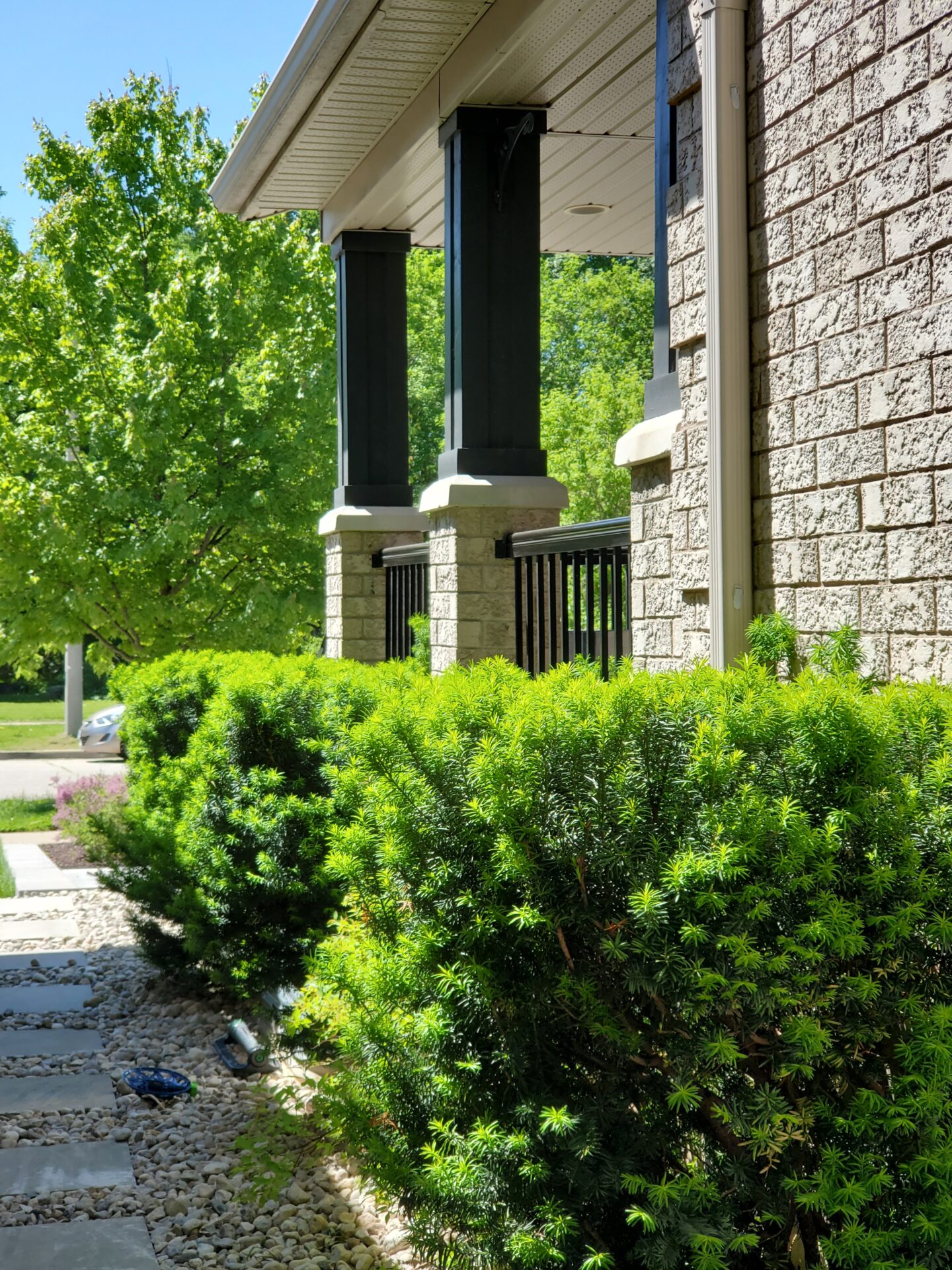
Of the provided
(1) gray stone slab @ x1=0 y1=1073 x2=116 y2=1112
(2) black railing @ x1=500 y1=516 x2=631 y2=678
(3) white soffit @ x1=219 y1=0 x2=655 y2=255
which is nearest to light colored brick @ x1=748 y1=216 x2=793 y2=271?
(2) black railing @ x1=500 y1=516 x2=631 y2=678

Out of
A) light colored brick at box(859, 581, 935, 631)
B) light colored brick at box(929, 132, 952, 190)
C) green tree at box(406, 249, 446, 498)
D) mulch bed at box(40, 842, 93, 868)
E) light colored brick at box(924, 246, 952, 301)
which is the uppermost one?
green tree at box(406, 249, 446, 498)

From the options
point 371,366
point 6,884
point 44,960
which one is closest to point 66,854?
point 6,884

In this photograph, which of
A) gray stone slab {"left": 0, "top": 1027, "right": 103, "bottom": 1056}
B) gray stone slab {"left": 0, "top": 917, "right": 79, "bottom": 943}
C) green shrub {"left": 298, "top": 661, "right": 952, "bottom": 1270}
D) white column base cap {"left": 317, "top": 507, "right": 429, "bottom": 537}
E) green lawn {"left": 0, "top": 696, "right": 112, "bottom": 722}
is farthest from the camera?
green lawn {"left": 0, "top": 696, "right": 112, "bottom": 722}

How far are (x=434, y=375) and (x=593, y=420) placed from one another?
26.3ft

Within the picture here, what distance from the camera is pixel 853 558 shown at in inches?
141

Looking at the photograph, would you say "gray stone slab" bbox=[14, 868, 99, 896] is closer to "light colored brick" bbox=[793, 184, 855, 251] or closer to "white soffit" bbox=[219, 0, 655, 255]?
"white soffit" bbox=[219, 0, 655, 255]

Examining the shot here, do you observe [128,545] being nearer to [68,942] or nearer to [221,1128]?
[68,942]

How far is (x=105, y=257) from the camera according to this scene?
42.4 ft

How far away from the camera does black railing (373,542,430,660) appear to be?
832 centimetres

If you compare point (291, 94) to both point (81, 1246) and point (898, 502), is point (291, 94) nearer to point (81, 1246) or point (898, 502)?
point (898, 502)

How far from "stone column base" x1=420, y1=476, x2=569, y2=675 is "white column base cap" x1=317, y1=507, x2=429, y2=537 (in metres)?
2.19

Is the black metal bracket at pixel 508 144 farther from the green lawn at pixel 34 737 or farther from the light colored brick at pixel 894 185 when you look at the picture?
the green lawn at pixel 34 737

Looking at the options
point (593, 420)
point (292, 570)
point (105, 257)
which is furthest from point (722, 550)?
point (593, 420)

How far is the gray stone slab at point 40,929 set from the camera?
795 centimetres
